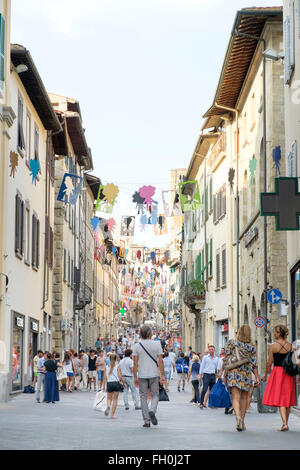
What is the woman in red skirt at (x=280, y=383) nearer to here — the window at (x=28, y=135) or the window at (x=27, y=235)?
the window at (x=27, y=235)

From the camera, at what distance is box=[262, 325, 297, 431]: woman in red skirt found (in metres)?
14.6

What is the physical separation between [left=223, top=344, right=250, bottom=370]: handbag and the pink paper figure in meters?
21.6

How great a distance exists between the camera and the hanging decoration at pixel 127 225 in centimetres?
4444

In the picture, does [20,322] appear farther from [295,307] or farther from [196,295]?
[196,295]

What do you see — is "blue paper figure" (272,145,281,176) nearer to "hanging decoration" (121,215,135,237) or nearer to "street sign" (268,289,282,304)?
"street sign" (268,289,282,304)

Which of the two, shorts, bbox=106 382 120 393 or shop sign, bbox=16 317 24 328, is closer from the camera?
shorts, bbox=106 382 120 393

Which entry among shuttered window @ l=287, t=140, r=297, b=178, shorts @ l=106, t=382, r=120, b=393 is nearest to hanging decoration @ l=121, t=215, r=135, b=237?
shuttered window @ l=287, t=140, r=297, b=178

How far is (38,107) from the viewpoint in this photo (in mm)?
33562

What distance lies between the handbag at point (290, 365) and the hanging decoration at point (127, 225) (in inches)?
1173

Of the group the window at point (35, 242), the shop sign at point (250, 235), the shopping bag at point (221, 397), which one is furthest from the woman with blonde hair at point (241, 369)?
the window at point (35, 242)

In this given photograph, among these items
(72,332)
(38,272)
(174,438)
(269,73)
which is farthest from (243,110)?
(174,438)

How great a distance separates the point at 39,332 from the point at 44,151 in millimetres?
6917

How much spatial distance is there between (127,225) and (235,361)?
3009cm

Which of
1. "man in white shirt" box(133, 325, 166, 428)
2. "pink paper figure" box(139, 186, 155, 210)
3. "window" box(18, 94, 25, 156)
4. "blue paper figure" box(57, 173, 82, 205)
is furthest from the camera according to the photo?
"pink paper figure" box(139, 186, 155, 210)
